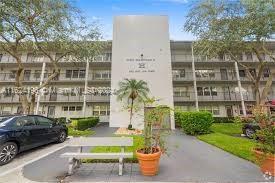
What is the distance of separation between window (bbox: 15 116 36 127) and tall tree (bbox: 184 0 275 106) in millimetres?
13441

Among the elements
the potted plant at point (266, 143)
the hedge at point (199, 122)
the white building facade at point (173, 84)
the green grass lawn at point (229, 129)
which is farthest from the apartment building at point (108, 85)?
the potted plant at point (266, 143)

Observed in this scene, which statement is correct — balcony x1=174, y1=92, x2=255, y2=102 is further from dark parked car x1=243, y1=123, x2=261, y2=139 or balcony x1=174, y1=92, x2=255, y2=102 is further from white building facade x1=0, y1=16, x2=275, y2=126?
dark parked car x1=243, y1=123, x2=261, y2=139

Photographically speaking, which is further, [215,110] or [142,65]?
[215,110]

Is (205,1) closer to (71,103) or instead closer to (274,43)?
(274,43)

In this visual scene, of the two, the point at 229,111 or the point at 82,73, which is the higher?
the point at 82,73

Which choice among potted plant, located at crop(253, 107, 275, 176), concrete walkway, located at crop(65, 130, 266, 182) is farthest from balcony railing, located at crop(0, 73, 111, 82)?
potted plant, located at crop(253, 107, 275, 176)

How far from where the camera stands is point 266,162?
4.61 meters

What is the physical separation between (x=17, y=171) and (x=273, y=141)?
7.18m

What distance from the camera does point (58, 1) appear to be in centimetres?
1277

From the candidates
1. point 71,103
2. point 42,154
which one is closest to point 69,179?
point 42,154

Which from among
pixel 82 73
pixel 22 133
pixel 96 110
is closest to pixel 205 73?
pixel 96 110

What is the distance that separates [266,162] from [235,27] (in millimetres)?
12513

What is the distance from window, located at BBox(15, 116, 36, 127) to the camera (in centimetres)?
693

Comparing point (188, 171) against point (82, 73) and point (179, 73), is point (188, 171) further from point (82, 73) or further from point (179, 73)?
point (82, 73)
